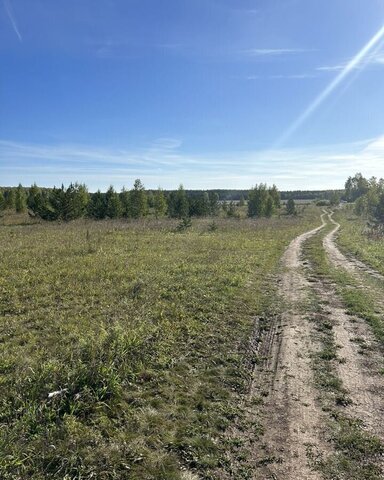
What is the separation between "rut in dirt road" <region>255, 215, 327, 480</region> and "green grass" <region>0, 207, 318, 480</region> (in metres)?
0.54

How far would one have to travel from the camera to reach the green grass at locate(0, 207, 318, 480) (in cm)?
Answer: 429

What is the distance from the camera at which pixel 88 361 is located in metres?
6.58

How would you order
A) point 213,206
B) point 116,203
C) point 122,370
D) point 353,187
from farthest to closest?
point 353,187
point 213,206
point 116,203
point 122,370

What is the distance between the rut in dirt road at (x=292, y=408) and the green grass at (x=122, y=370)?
1.77 feet

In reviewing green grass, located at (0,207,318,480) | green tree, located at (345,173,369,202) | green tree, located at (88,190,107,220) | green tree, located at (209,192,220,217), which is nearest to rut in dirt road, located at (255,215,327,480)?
green grass, located at (0,207,318,480)

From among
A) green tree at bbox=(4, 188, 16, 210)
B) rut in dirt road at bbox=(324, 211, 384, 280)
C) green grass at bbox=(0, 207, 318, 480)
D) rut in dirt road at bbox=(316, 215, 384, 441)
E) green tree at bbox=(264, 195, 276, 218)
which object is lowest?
rut in dirt road at bbox=(324, 211, 384, 280)

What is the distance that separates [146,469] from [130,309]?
20.4ft

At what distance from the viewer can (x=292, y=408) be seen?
17.7 feet

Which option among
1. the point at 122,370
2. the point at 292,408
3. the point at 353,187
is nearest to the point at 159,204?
the point at 122,370

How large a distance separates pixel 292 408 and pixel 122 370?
2.92m

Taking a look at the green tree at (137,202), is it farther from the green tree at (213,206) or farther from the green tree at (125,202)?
the green tree at (213,206)

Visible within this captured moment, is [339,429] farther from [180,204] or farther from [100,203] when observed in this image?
[180,204]

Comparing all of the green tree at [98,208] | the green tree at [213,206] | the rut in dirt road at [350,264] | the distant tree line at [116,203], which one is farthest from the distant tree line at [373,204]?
the green tree at [98,208]

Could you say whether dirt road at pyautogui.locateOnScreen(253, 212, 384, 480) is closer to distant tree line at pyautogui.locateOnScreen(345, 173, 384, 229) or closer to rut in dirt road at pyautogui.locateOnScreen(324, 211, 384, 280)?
rut in dirt road at pyautogui.locateOnScreen(324, 211, 384, 280)
